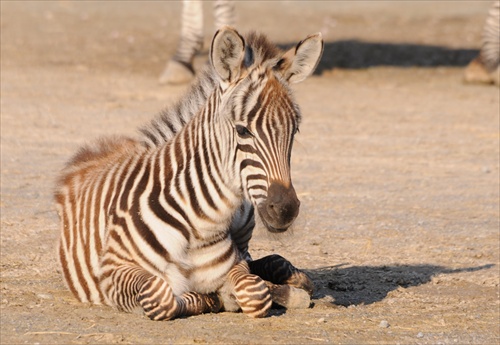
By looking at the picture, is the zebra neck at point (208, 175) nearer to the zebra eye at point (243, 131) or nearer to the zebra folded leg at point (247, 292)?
the zebra eye at point (243, 131)

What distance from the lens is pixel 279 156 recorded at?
17.6 ft

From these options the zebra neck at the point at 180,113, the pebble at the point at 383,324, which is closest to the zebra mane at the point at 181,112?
the zebra neck at the point at 180,113

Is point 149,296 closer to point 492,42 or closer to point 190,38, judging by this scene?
point 190,38

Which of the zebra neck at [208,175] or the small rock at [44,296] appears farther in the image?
the small rock at [44,296]

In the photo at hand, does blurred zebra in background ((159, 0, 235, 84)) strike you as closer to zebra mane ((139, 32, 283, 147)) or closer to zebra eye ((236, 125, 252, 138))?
zebra mane ((139, 32, 283, 147))

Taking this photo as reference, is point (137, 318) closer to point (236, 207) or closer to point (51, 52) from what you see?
point (236, 207)

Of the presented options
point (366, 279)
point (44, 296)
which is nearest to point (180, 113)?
point (44, 296)

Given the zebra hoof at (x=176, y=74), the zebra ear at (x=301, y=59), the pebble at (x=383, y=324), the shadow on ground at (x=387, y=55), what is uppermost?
the zebra ear at (x=301, y=59)

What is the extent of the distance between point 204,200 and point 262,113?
0.60 meters

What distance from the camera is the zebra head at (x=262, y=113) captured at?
531cm

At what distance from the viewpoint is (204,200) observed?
5676 millimetres

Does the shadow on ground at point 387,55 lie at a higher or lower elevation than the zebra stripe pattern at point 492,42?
lower

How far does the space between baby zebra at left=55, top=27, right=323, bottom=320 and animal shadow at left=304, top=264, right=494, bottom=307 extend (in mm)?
833

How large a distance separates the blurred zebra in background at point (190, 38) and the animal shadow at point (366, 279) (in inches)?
324
